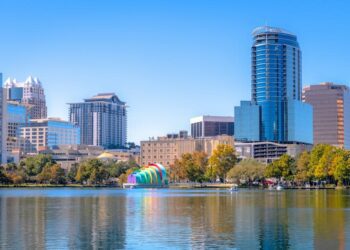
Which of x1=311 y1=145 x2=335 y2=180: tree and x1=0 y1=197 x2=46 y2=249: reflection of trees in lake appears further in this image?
x1=311 y1=145 x2=335 y2=180: tree

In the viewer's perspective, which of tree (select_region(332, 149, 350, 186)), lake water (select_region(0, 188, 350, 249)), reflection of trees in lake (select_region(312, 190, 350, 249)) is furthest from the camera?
tree (select_region(332, 149, 350, 186))

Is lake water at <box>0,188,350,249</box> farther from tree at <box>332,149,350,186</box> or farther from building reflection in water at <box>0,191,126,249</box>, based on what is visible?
tree at <box>332,149,350,186</box>

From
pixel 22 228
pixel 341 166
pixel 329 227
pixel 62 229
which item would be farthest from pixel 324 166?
pixel 22 228

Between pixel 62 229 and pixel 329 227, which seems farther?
pixel 329 227

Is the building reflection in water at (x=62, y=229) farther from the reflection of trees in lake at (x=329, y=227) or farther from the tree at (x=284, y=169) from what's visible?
the tree at (x=284, y=169)

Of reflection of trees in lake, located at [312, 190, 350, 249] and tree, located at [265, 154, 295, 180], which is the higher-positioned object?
tree, located at [265, 154, 295, 180]

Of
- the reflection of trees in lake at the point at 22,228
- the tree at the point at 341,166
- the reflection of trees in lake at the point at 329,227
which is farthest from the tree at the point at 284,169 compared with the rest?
the reflection of trees in lake at the point at 22,228

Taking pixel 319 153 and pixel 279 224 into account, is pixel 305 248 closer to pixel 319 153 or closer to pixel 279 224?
pixel 279 224

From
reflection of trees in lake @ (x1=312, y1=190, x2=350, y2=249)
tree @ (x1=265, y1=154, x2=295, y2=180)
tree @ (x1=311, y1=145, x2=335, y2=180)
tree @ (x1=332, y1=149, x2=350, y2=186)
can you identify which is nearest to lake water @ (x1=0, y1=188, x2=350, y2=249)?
reflection of trees in lake @ (x1=312, y1=190, x2=350, y2=249)

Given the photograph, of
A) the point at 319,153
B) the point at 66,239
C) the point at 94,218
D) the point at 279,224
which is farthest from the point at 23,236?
the point at 319,153

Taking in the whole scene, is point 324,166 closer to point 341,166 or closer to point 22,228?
point 341,166

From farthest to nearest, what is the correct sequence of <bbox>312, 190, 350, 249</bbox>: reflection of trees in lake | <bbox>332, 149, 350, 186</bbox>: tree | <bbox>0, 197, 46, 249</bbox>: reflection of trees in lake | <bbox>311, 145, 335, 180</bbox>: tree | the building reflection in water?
1. <bbox>311, 145, 335, 180</bbox>: tree
2. <bbox>332, 149, 350, 186</bbox>: tree
3. <bbox>0, 197, 46, 249</bbox>: reflection of trees in lake
4. the building reflection in water
5. <bbox>312, 190, 350, 249</bbox>: reflection of trees in lake

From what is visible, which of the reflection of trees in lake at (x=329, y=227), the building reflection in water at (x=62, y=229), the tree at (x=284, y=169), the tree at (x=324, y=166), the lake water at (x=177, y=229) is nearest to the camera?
the reflection of trees in lake at (x=329, y=227)

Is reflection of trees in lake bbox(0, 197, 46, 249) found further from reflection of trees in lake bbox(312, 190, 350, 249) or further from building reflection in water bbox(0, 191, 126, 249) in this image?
reflection of trees in lake bbox(312, 190, 350, 249)
